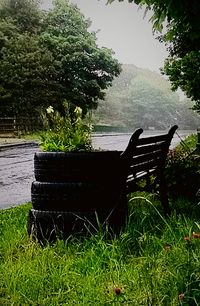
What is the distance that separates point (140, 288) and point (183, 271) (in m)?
0.26

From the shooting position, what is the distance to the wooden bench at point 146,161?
4129 millimetres

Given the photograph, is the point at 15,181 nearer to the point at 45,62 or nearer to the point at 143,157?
the point at 143,157

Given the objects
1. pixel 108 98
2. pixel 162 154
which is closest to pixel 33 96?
pixel 162 154

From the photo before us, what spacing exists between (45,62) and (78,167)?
3675cm

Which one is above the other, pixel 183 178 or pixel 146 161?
pixel 146 161

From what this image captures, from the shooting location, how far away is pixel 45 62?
39500 millimetres

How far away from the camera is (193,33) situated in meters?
4.98

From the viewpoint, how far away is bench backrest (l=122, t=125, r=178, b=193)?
13.5 ft

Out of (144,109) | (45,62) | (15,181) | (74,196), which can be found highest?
(45,62)

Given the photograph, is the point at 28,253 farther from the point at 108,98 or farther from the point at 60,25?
the point at 108,98

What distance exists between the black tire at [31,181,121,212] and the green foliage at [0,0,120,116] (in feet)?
113

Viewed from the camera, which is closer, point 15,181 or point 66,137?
point 66,137

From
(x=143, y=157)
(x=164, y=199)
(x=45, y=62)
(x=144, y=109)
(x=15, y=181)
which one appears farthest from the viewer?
(x=144, y=109)

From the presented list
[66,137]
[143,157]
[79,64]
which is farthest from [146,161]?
[79,64]
